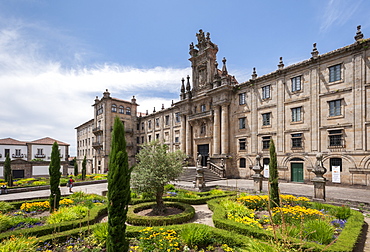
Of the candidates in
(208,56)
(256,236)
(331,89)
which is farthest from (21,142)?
(331,89)

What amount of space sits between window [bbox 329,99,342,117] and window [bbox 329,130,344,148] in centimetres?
187

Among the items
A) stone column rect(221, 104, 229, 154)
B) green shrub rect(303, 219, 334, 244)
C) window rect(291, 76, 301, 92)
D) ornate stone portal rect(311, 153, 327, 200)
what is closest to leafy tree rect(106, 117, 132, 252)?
green shrub rect(303, 219, 334, 244)

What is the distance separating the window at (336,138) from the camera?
783 inches

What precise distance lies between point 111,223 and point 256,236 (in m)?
5.33

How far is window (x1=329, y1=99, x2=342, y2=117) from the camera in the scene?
66.7ft

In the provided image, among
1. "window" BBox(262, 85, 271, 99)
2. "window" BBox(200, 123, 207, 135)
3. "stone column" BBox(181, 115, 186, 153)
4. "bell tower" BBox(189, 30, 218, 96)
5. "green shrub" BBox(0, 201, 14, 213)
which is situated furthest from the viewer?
"stone column" BBox(181, 115, 186, 153)

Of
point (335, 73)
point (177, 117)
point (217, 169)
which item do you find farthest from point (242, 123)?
point (177, 117)

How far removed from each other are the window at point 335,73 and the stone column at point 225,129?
13.1 meters

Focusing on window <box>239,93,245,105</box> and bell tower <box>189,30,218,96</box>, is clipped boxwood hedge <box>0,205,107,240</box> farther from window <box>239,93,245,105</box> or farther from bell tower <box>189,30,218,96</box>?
bell tower <box>189,30,218,96</box>

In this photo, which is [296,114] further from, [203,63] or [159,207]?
[159,207]

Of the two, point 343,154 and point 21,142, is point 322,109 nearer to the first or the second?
point 343,154

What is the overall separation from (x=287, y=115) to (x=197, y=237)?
21544mm

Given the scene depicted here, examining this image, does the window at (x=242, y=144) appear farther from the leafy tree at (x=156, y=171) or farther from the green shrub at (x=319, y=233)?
the green shrub at (x=319, y=233)

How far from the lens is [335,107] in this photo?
20.6 meters
